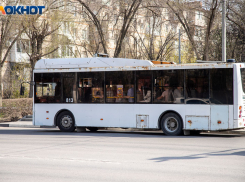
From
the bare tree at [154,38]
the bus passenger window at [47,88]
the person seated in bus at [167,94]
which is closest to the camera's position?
the person seated in bus at [167,94]

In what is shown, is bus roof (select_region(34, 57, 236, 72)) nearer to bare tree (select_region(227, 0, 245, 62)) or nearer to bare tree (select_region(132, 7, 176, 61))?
bare tree (select_region(132, 7, 176, 61))

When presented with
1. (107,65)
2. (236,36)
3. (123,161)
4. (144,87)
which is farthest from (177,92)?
(236,36)

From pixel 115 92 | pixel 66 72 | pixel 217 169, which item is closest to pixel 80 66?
pixel 66 72

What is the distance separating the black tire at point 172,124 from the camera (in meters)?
14.7

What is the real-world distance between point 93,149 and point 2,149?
2611 mm

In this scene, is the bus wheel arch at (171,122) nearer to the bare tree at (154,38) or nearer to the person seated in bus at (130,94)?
the person seated in bus at (130,94)

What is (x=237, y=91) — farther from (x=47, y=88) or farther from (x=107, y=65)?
(x=47, y=88)

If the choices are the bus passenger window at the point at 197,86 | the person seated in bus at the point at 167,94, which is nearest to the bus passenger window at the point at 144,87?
the person seated in bus at the point at 167,94

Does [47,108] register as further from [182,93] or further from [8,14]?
[8,14]

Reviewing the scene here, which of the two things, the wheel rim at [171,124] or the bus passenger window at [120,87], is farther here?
the bus passenger window at [120,87]

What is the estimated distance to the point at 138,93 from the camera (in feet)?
50.5

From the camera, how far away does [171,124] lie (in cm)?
1488

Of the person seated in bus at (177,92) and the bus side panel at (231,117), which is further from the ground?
the person seated in bus at (177,92)

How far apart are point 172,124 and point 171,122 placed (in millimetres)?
85
